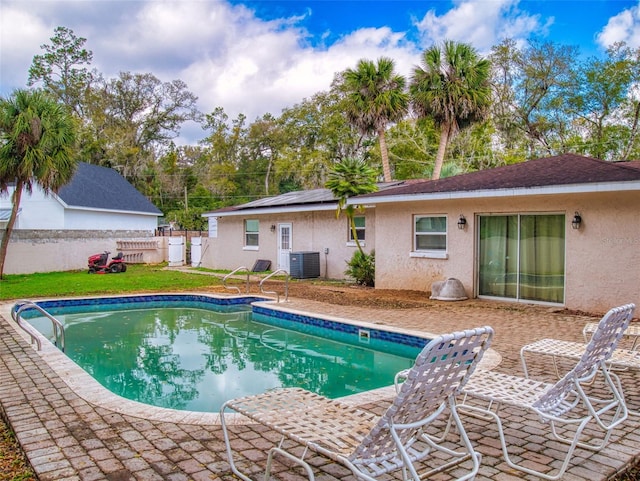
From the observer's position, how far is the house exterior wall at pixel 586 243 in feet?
32.7

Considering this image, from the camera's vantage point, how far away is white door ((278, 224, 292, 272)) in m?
19.9

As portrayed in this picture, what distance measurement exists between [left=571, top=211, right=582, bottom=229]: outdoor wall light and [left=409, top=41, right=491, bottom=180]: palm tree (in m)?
13.7

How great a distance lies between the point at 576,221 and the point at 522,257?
1506 mm

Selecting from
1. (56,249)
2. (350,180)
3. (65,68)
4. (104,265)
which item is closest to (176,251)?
(104,265)

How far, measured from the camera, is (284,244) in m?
20.1

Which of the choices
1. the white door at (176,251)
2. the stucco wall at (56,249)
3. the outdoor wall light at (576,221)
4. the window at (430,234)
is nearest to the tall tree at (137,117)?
the stucco wall at (56,249)

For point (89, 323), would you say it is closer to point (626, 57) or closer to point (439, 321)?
point (439, 321)

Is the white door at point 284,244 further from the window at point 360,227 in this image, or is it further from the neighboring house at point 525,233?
the neighboring house at point 525,233

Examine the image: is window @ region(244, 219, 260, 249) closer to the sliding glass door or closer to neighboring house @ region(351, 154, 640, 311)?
neighboring house @ region(351, 154, 640, 311)

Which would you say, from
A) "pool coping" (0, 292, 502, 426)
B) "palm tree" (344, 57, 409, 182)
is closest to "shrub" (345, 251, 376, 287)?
"pool coping" (0, 292, 502, 426)

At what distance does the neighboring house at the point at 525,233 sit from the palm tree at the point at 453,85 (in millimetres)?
→ 10858

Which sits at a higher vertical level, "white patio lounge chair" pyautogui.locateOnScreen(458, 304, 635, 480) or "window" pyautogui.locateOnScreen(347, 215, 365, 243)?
"window" pyautogui.locateOnScreen(347, 215, 365, 243)

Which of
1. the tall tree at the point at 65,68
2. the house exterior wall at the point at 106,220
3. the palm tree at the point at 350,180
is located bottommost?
the house exterior wall at the point at 106,220

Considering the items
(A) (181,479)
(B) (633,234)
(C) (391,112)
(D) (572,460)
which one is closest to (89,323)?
(A) (181,479)
